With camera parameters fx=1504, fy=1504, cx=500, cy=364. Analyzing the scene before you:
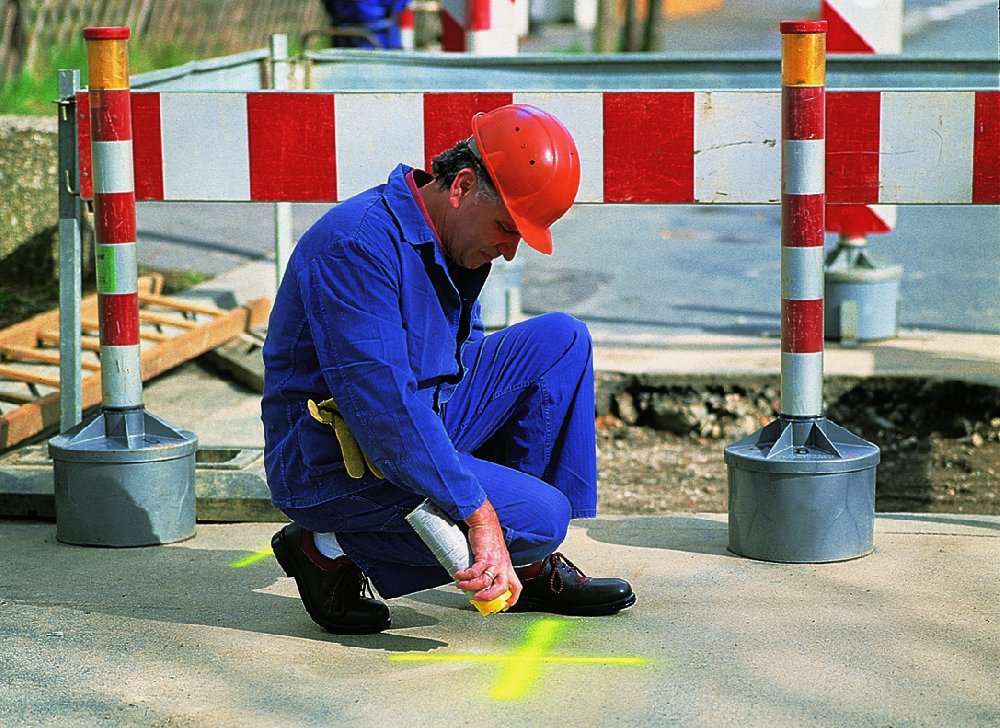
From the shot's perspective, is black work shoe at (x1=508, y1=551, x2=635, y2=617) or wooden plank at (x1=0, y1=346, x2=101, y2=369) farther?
wooden plank at (x1=0, y1=346, x2=101, y2=369)

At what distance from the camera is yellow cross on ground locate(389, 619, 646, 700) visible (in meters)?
3.06

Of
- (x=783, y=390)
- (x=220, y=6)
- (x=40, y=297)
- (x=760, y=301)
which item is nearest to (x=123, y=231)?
(x=783, y=390)

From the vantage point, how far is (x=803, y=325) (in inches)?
150

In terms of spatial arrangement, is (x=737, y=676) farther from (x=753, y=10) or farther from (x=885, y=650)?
(x=753, y=10)

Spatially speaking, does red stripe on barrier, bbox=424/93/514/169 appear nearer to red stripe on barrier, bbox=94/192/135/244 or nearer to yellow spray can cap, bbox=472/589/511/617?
red stripe on barrier, bbox=94/192/135/244

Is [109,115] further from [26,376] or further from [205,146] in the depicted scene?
[26,376]

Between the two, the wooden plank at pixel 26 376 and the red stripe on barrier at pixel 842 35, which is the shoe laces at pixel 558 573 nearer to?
the wooden plank at pixel 26 376

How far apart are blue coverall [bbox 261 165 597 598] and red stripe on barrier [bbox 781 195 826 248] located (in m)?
0.65

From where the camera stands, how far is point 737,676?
3117mm

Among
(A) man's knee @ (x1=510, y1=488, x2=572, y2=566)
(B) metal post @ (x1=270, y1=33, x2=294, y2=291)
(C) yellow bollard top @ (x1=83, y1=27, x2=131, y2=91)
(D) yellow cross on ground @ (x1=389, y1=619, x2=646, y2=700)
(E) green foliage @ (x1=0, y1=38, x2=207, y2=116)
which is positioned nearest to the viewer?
(D) yellow cross on ground @ (x1=389, y1=619, x2=646, y2=700)

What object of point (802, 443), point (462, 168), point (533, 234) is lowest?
point (802, 443)

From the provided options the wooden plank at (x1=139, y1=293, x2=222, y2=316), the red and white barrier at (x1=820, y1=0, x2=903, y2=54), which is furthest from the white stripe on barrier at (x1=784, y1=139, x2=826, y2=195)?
the wooden plank at (x1=139, y1=293, x2=222, y2=316)

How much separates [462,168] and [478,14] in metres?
4.39

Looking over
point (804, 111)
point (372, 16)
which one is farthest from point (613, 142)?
point (372, 16)
